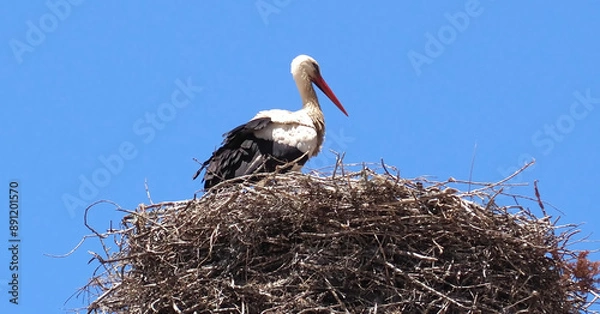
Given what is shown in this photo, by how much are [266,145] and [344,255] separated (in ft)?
5.65

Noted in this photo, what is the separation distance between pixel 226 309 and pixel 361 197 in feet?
2.52

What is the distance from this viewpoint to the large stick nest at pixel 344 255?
Answer: 5.42 m

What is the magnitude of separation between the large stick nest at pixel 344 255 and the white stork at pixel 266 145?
3.45 ft

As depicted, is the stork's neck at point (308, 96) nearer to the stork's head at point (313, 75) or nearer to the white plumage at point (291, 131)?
the stork's head at point (313, 75)

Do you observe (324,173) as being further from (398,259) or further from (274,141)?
(274,141)

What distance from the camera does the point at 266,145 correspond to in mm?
7137

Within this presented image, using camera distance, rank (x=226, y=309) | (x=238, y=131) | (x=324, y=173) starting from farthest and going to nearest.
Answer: (x=238, y=131) → (x=324, y=173) → (x=226, y=309)

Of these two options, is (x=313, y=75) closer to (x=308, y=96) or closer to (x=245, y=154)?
(x=308, y=96)

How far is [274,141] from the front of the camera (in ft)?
23.5

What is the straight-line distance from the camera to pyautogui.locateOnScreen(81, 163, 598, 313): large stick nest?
542 centimetres

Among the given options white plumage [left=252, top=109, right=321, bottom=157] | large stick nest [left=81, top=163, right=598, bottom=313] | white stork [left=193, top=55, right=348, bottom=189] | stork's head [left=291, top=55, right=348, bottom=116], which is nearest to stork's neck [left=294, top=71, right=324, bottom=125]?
stork's head [left=291, top=55, right=348, bottom=116]

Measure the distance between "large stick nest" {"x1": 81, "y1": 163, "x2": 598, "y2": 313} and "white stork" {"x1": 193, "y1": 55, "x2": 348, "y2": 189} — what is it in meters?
1.05

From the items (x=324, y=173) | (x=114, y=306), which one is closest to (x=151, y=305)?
(x=114, y=306)

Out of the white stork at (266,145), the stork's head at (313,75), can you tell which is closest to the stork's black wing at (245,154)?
the white stork at (266,145)
